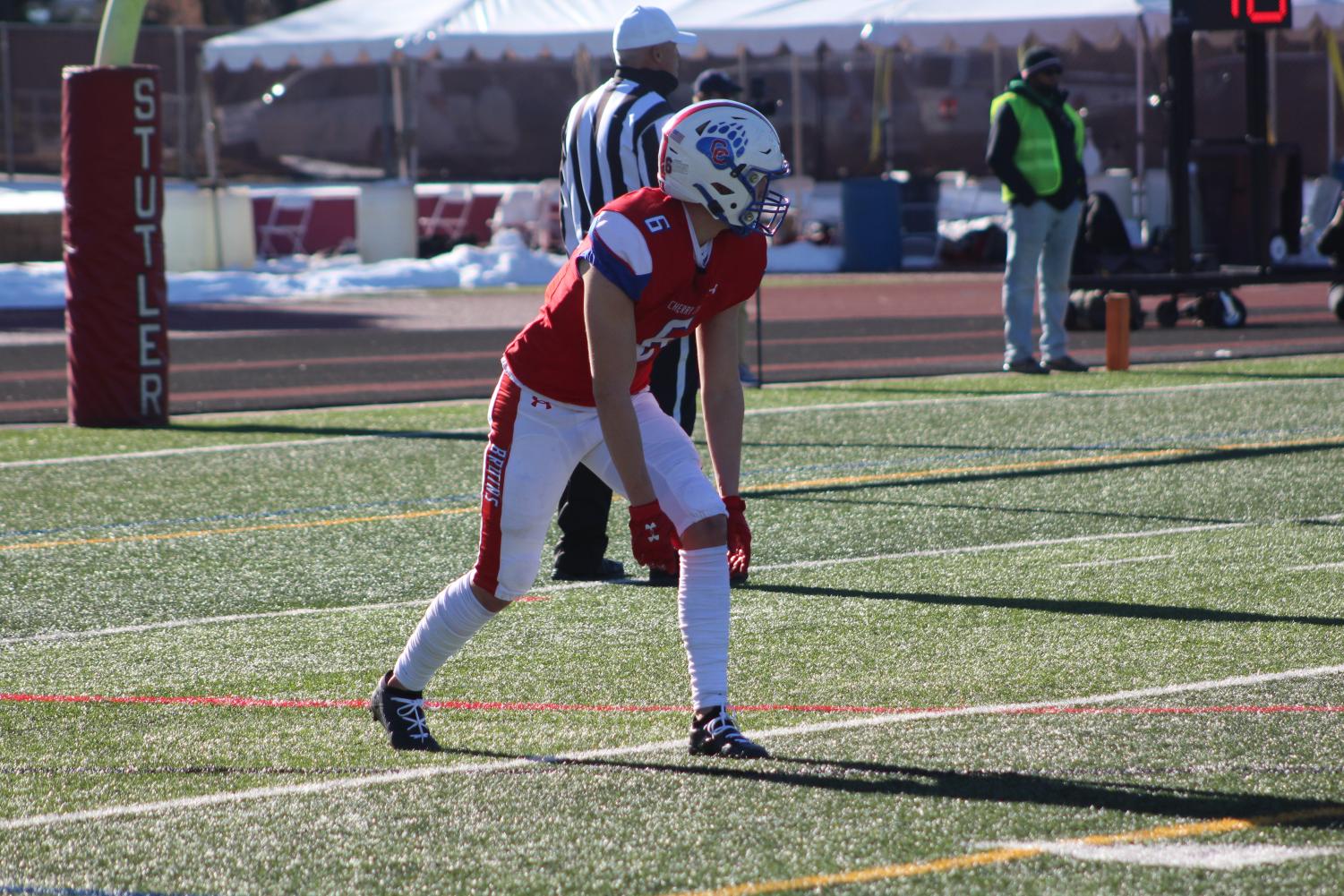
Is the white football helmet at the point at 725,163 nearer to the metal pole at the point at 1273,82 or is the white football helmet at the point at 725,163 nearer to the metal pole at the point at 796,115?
the metal pole at the point at 796,115

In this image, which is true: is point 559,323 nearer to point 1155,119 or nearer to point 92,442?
point 92,442


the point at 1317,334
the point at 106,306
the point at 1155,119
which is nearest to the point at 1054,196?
the point at 1317,334

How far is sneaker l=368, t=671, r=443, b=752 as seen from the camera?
15.1 ft

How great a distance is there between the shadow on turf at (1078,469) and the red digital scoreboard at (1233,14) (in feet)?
18.8

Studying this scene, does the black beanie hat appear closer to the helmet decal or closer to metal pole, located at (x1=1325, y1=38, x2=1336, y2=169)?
the helmet decal

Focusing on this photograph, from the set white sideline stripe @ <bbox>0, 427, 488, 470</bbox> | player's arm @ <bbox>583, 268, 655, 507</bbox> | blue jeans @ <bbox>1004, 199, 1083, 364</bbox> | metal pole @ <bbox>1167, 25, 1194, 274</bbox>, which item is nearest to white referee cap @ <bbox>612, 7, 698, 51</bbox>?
player's arm @ <bbox>583, 268, 655, 507</bbox>

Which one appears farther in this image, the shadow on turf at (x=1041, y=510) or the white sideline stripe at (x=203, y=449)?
the white sideline stripe at (x=203, y=449)

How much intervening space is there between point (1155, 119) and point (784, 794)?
26.7 metres

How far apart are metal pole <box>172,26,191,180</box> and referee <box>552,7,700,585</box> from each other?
18920 mm

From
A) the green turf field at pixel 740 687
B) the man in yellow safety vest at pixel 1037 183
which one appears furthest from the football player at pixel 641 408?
the man in yellow safety vest at pixel 1037 183

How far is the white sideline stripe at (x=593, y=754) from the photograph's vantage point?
4.14 m

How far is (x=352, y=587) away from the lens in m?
6.79

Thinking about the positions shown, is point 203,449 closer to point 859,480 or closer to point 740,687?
point 859,480

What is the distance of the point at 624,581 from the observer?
682 centimetres
